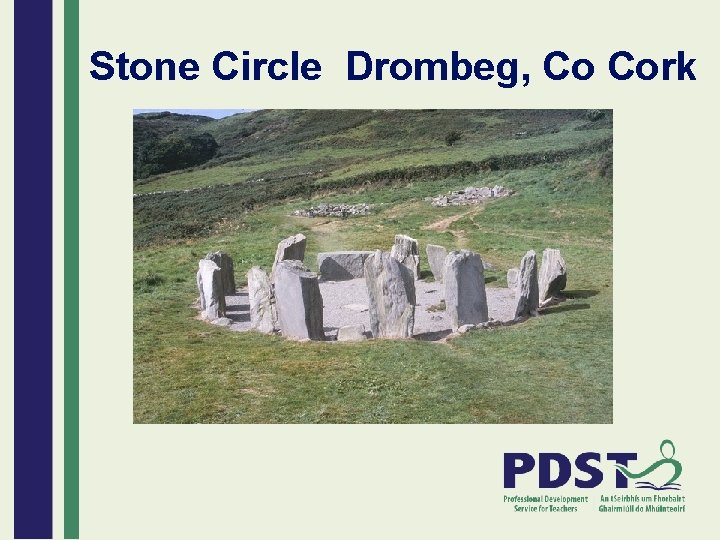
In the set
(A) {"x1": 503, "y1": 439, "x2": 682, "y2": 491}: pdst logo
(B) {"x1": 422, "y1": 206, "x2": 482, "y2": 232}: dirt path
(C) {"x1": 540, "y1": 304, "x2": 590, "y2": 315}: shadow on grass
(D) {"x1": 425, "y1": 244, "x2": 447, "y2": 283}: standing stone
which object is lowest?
(A) {"x1": 503, "y1": 439, "x2": 682, "y2": 491}: pdst logo

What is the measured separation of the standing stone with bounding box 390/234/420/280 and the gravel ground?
53cm

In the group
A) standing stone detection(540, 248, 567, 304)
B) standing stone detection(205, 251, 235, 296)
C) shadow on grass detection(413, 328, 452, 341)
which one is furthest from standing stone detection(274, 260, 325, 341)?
standing stone detection(540, 248, 567, 304)

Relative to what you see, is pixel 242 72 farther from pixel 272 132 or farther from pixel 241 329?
pixel 241 329

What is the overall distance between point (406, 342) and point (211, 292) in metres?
4.34

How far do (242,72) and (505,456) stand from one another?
7392 mm

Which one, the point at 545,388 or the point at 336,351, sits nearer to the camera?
the point at 545,388

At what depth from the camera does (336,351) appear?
654 inches

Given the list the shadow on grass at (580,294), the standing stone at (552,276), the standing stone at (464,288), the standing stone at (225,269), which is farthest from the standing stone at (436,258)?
the standing stone at (225,269)

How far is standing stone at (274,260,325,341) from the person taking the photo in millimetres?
17016

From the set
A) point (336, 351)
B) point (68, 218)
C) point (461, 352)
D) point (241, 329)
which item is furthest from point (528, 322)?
point (68, 218)

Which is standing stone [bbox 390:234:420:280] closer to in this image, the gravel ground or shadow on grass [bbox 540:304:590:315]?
the gravel ground

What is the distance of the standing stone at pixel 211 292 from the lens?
61.8 ft

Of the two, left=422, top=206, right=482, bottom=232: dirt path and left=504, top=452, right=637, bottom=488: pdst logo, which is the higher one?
left=422, top=206, right=482, bottom=232: dirt path

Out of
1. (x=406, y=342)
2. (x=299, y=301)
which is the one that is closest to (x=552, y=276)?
(x=406, y=342)
